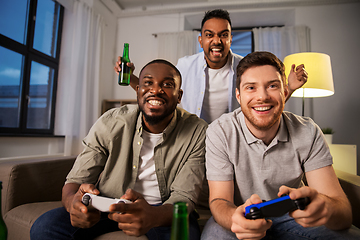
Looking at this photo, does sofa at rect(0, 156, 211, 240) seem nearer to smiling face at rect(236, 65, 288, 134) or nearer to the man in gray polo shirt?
the man in gray polo shirt

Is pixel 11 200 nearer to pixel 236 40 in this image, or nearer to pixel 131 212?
pixel 131 212

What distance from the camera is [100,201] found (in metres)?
0.83

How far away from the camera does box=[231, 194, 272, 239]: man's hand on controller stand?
2.31 ft

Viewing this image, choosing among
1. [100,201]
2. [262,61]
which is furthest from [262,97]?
[100,201]

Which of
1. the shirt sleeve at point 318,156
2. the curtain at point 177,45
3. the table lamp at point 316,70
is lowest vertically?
the shirt sleeve at point 318,156

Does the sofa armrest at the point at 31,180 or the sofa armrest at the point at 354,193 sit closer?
the sofa armrest at the point at 354,193

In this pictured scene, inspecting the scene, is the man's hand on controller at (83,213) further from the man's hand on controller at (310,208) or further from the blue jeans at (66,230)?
the man's hand on controller at (310,208)

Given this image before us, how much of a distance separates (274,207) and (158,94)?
834 mm

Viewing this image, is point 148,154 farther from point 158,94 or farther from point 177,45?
point 177,45

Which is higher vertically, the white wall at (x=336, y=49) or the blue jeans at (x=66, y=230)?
the white wall at (x=336, y=49)

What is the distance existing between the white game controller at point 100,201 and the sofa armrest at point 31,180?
0.79 m

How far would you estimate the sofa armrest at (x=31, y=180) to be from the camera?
1.37m

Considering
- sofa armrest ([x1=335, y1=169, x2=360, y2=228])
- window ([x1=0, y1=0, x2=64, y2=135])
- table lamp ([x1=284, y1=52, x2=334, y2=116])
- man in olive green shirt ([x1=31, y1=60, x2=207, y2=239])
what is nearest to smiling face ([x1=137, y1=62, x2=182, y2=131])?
man in olive green shirt ([x1=31, y1=60, x2=207, y2=239])

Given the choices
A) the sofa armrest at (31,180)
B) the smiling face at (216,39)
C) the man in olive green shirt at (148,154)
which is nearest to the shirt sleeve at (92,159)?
the man in olive green shirt at (148,154)
